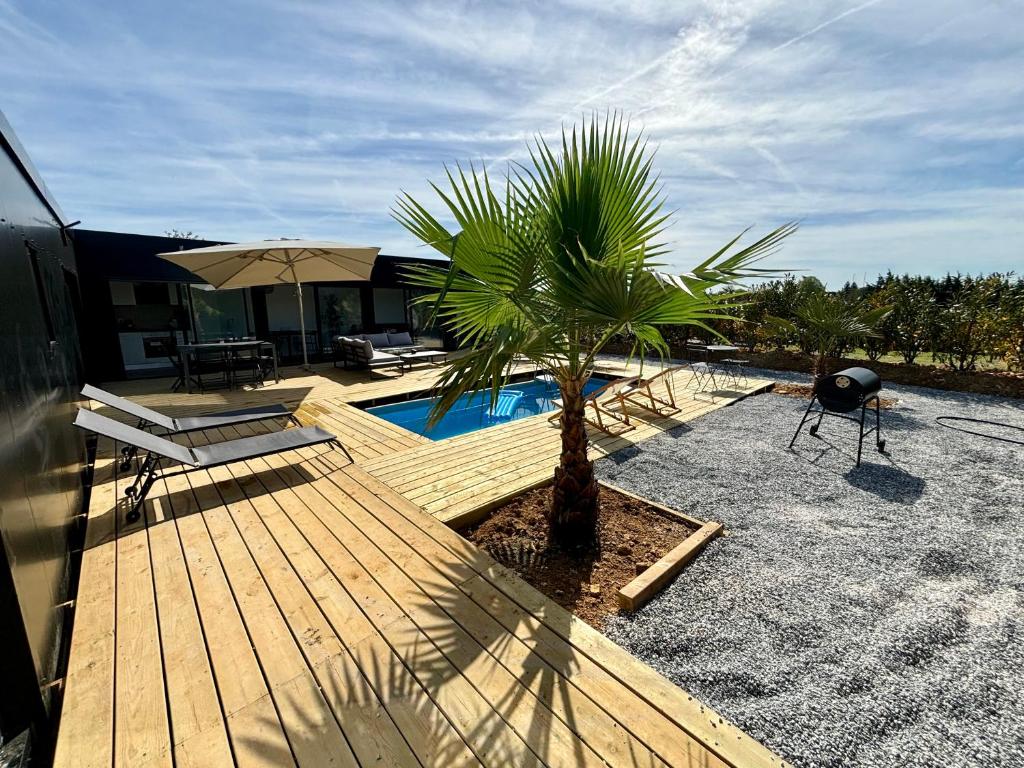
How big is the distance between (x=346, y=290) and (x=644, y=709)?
12.8 metres

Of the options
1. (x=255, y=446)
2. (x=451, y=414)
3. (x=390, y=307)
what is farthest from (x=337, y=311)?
(x=255, y=446)

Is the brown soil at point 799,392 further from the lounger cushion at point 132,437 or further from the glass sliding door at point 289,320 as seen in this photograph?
the glass sliding door at point 289,320

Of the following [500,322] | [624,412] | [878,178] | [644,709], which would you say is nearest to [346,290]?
[624,412]

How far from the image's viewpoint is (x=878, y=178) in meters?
10.0

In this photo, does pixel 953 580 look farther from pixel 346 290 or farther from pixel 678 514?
pixel 346 290

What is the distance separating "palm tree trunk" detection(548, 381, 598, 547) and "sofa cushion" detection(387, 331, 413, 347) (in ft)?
33.1

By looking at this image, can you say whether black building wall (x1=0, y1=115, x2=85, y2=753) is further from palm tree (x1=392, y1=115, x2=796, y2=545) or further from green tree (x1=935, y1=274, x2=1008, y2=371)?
green tree (x1=935, y1=274, x2=1008, y2=371)

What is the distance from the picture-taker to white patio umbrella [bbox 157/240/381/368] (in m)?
6.89

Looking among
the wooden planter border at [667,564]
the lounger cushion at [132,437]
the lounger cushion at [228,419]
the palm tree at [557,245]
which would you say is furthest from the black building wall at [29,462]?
the wooden planter border at [667,564]

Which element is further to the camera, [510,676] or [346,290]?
[346,290]

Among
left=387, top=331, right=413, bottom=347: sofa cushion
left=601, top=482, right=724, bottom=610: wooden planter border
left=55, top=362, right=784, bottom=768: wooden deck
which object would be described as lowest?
left=601, top=482, right=724, bottom=610: wooden planter border

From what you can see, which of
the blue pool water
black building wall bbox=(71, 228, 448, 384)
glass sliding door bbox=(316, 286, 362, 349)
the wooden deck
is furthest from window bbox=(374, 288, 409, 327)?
the wooden deck

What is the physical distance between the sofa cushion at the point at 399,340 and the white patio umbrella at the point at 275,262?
3.05 metres

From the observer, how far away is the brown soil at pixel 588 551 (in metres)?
2.50
